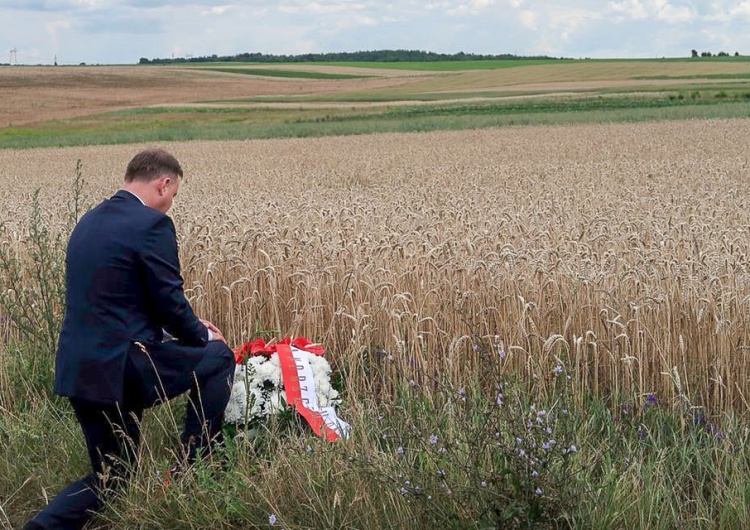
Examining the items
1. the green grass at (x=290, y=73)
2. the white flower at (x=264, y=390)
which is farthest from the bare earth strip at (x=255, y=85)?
the white flower at (x=264, y=390)

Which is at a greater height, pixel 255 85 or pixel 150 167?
pixel 255 85

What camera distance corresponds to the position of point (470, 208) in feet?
35.8

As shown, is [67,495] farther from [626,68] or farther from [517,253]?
[626,68]

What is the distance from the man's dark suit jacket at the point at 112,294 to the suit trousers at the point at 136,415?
92 millimetres

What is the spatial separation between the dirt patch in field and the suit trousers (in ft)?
213

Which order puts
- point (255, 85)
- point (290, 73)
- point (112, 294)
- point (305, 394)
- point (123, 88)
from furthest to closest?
point (290, 73)
point (255, 85)
point (123, 88)
point (305, 394)
point (112, 294)

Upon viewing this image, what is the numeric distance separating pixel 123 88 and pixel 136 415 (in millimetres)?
95426

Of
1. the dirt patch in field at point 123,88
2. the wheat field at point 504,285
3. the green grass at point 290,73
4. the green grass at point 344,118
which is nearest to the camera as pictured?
the wheat field at point 504,285

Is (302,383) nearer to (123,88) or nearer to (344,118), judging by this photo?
(344,118)

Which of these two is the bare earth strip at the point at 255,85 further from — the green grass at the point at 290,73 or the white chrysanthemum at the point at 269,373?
the white chrysanthemum at the point at 269,373

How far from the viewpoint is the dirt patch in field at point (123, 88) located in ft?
247

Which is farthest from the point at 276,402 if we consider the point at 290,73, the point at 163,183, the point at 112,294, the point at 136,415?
the point at 290,73

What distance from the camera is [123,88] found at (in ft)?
310

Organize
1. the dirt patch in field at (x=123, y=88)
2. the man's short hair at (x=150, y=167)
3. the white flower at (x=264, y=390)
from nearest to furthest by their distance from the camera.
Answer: the man's short hair at (x=150, y=167), the white flower at (x=264, y=390), the dirt patch in field at (x=123, y=88)
